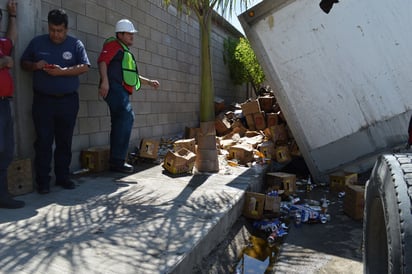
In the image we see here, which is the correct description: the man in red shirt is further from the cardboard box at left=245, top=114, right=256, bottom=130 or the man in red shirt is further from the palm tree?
the cardboard box at left=245, top=114, right=256, bottom=130

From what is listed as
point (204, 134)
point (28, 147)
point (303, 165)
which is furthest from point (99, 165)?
point (303, 165)

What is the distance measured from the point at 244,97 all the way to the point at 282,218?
10.4m

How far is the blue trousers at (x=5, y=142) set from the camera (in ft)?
10.1

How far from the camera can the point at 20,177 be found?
3.48 m

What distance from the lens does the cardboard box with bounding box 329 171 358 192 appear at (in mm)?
4856

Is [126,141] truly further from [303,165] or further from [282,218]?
[303,165]

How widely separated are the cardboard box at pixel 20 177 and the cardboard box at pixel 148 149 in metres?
1.93

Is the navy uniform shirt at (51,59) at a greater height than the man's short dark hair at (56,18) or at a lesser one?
lesser

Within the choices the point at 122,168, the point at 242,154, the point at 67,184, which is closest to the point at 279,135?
the point at 242,154

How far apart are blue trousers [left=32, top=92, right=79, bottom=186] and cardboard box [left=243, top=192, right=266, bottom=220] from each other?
2.04 metres

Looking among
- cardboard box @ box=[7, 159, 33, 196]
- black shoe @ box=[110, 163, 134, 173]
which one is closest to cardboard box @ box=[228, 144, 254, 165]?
black shoe @ box=[110, 163, 134, 173]

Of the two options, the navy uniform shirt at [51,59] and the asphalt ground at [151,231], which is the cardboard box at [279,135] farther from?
the navy uniform shirt at [51,59]

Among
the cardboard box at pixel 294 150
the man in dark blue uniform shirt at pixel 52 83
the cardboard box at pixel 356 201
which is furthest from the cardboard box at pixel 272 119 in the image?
the man in dark blue uniform shirt at pixel 52 83

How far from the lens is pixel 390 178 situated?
163 cm
